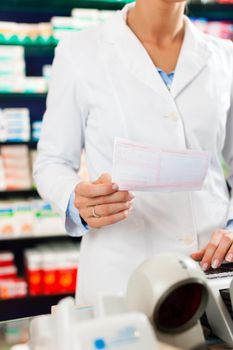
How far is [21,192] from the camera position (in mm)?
3984

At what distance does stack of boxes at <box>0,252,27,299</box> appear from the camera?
376cm

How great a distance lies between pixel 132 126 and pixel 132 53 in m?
0.25

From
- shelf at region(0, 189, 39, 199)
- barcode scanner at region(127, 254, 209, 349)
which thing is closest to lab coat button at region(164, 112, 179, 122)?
barcode scanner at region(127, 254, 209, 349)

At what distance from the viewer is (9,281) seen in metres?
3.78

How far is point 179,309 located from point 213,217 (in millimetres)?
831

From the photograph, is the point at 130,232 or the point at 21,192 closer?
the point at 130,232

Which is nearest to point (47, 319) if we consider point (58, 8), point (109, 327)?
point (109, 327)

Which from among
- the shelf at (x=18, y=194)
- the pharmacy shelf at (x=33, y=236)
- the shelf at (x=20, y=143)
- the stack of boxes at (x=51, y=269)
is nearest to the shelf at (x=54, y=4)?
the shelf at (x=20, y=143)

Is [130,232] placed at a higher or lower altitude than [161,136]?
lower

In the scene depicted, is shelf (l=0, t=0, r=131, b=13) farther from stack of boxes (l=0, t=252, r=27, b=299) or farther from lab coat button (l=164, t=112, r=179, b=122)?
lab coat button (l=164, t=112, r=179, b=122)

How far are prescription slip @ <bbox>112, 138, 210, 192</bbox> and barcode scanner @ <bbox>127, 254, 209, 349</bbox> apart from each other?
0.47 m

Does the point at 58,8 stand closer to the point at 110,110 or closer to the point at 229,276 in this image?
the point at 110,110

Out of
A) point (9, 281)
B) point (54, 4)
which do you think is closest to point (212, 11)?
point (54, 4)

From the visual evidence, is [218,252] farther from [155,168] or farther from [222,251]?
[155,168]
